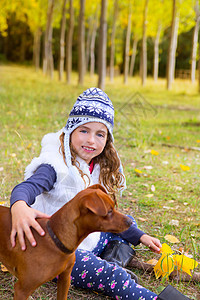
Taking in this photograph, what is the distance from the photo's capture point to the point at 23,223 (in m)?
1.62

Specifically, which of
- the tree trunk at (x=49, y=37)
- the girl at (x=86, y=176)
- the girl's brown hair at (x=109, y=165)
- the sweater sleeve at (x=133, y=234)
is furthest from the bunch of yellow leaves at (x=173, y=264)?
the tree trunk at (x=49, y=37)

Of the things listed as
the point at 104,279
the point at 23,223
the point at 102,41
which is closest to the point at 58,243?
the point at 23,223

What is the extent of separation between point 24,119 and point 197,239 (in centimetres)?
482

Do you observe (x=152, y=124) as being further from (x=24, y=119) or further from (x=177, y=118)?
(x=24, y=119)

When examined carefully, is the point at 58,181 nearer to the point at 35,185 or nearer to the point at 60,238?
the point at 35,185

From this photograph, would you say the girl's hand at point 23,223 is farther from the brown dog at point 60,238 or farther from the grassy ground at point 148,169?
the grassy ground at point 148,169

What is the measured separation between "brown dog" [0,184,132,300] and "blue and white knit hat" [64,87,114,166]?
715 mm

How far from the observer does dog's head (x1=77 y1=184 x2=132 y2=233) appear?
4.73ft

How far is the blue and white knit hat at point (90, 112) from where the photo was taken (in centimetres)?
230

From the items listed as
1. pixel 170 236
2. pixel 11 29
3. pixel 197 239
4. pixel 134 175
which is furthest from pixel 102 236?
pixel 11 29

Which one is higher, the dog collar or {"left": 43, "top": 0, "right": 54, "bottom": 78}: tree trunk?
{"left": 43, "top": 0, "right": 54, "bottom": 78}: tree trunk

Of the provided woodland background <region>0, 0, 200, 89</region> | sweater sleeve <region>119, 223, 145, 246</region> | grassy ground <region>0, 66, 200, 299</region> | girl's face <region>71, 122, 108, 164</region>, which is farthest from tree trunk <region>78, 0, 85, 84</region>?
sweater sleeve <region>119, 223, 145, 246</region>

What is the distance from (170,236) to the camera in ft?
9.05

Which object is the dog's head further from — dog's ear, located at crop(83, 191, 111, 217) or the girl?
the girl
